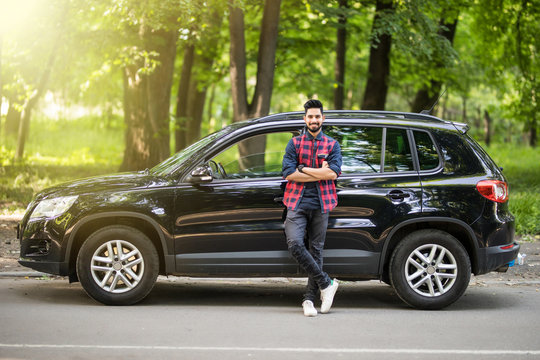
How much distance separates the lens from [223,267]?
22.5 ft

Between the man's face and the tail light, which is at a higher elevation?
the man's face

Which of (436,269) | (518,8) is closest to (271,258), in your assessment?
(436,269)

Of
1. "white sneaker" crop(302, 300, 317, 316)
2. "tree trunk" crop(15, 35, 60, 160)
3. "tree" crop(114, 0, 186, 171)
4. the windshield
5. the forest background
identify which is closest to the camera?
"white sneaker" crop(302, 300, 317, 316)

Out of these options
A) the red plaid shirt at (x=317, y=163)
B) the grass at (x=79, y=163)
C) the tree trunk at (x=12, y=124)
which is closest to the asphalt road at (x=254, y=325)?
the red plaid shirt at (x=317, y=163)

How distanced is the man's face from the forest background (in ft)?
18.3

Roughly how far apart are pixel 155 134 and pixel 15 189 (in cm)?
343

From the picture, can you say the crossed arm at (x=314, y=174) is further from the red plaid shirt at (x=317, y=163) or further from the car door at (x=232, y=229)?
the car door at (x=232, y=229)

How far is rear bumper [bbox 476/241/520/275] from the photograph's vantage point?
6.93 m

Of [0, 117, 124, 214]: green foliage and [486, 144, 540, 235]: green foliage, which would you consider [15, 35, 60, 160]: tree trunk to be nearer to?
[0, 117, 124, 214]: green foliage

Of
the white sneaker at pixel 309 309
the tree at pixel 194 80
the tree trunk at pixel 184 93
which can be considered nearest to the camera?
the white sneaker at pixel 309 309

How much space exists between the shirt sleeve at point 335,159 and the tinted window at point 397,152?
25.6 inches

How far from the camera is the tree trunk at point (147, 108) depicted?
1719 cm

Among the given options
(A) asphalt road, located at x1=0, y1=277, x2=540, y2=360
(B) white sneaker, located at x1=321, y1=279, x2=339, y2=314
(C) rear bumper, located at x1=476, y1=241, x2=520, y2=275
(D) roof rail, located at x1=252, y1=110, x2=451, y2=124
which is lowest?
(A) asphalt road, located at x1=0, y1=277, x2=540, y2=360

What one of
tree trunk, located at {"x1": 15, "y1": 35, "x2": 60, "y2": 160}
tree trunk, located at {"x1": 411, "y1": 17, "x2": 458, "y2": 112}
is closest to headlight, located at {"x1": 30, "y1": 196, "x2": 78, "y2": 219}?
tree trunk, located at {"x1": 15, "y1": 35, "x2": 60, "y2": 160}
